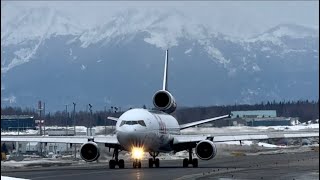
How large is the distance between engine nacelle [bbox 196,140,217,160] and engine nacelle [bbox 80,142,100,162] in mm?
7328

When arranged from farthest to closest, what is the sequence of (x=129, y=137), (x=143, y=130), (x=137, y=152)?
1. (x=137, y=152)
2. (x=143, y=130)
3. (x=129, y=137)

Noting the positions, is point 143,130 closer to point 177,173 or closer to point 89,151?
point 89,151

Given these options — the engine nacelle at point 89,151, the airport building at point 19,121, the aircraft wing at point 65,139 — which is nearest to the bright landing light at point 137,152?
the aircraft wing at point 65,139

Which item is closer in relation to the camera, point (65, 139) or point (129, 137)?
point (129, 137)

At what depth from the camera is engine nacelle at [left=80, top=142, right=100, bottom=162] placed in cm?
5828

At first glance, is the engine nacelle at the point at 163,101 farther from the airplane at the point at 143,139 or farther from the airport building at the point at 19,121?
the airport building at the point at 19,121

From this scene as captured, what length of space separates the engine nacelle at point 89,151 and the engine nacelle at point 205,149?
24.0 ft

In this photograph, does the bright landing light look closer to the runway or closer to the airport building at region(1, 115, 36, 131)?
the runway

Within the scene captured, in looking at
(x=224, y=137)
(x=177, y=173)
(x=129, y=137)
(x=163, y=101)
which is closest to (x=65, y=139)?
(x=129, y=137)

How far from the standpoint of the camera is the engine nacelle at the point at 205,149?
5912 centimetres

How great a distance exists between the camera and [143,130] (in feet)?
188

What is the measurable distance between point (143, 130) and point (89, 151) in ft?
14.4

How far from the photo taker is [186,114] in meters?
146

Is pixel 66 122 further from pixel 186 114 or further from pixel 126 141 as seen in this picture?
pixel 126 141
